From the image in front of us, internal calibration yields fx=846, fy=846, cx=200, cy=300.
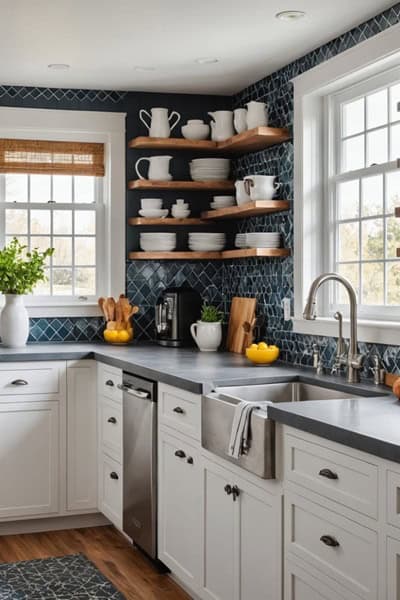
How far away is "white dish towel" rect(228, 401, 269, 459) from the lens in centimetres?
287

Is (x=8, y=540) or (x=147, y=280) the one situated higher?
(x=147, y=280)

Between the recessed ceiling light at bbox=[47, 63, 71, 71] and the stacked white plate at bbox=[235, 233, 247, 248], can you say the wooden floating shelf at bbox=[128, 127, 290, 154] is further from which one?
the recessed ceiling light at bbox=[47, 63, 71, 71]

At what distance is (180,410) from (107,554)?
1.11 metres

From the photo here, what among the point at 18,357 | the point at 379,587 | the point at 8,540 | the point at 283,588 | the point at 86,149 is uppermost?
the point at 86,149

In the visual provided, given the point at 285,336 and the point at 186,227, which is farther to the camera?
the point at 186,227

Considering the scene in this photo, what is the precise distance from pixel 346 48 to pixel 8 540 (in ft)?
9.77

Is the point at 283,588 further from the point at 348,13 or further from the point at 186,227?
the point at 186,227

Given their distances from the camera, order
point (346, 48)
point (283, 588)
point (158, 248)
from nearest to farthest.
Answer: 1. point (283, 588)
2. point (346, 48)
3. point (158, 248)

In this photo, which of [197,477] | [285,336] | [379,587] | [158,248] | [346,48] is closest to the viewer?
[379,587]

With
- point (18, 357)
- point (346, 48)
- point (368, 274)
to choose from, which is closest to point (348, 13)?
point (346, 48)

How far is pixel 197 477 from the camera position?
335cm

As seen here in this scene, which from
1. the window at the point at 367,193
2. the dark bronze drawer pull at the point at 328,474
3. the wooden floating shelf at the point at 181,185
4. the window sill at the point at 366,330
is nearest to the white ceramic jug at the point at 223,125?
the wooden floating shelf at the point at 181,185

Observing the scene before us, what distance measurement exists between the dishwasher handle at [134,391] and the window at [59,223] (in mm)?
1205

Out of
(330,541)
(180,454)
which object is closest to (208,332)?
(180,454)
